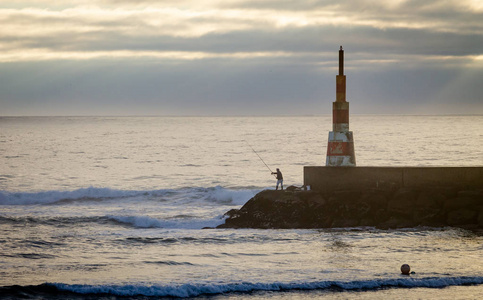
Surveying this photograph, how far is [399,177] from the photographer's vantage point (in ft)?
57.3

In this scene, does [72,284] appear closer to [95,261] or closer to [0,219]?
[95,261]

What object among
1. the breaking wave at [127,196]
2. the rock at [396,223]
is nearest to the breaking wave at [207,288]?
the rock at [396,223]

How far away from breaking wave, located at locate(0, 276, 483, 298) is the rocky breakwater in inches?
191

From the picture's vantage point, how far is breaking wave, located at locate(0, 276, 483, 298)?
1139cm

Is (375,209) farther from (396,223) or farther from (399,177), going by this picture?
(399,177)

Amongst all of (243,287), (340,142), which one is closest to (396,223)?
(340,142)

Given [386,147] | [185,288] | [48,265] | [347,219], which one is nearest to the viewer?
[185,288]

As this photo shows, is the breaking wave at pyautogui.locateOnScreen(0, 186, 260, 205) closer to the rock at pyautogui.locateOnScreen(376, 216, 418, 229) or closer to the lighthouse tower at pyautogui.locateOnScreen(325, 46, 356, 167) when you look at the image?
the lighthouse tower at pyautogui.locateOnScreen(325, 46, 356, 167)

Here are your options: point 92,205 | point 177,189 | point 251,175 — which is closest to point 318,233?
point 92,205

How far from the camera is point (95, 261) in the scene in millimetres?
13734

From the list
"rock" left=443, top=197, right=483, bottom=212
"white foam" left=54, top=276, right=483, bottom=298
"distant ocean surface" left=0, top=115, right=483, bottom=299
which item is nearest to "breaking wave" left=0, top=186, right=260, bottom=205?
"distant ocean surface" left=0, top=115, right=483, bottom=299

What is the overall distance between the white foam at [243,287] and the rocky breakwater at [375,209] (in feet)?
15.8

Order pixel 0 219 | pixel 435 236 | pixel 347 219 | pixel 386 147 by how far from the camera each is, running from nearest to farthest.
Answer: pixel 435 236 < pixel 347 219 < pixel 0 219 < pixel 386 147

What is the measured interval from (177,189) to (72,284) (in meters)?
18.7
